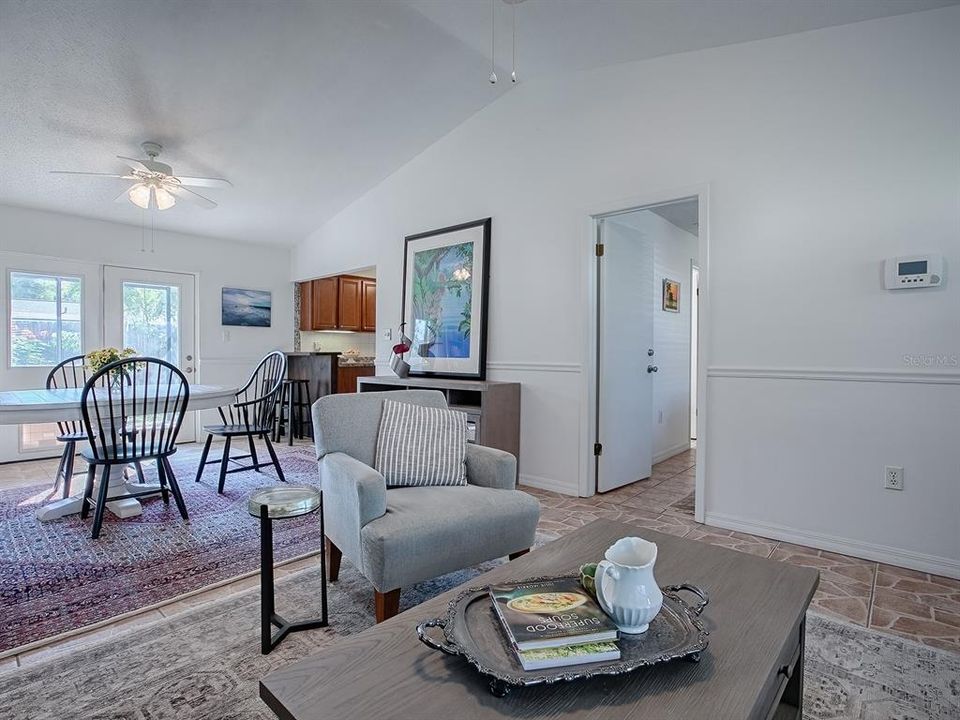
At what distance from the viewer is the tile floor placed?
1892 mm

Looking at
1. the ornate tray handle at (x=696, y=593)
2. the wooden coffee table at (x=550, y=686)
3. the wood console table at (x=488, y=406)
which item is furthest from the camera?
the wood console table at (x=488, y=406)

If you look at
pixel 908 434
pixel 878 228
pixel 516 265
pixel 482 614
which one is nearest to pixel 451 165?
pixel 516 265

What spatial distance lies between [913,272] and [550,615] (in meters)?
2.56

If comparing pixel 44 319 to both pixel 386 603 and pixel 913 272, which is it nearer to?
pixel 386 603

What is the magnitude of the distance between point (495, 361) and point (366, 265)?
210 cm

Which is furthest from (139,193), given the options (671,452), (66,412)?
(671,452)

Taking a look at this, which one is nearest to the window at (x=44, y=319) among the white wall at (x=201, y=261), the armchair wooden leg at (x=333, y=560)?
the white wall at (x=201, y=261)

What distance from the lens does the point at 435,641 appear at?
3.24 ft

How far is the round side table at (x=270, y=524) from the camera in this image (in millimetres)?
1675

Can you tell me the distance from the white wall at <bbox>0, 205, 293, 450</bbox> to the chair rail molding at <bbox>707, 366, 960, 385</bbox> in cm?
525

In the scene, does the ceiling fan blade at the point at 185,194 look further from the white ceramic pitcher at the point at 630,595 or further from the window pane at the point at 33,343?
the white ceramic pitcher at the point at 630,595

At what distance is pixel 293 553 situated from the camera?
2.56 meters

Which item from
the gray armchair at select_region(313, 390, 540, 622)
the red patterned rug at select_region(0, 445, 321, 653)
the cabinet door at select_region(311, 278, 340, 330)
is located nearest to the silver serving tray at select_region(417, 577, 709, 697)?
the gray armchair at select_region(313, 390, 540, 622)

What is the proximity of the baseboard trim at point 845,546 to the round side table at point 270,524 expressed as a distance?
2399 millimetres
